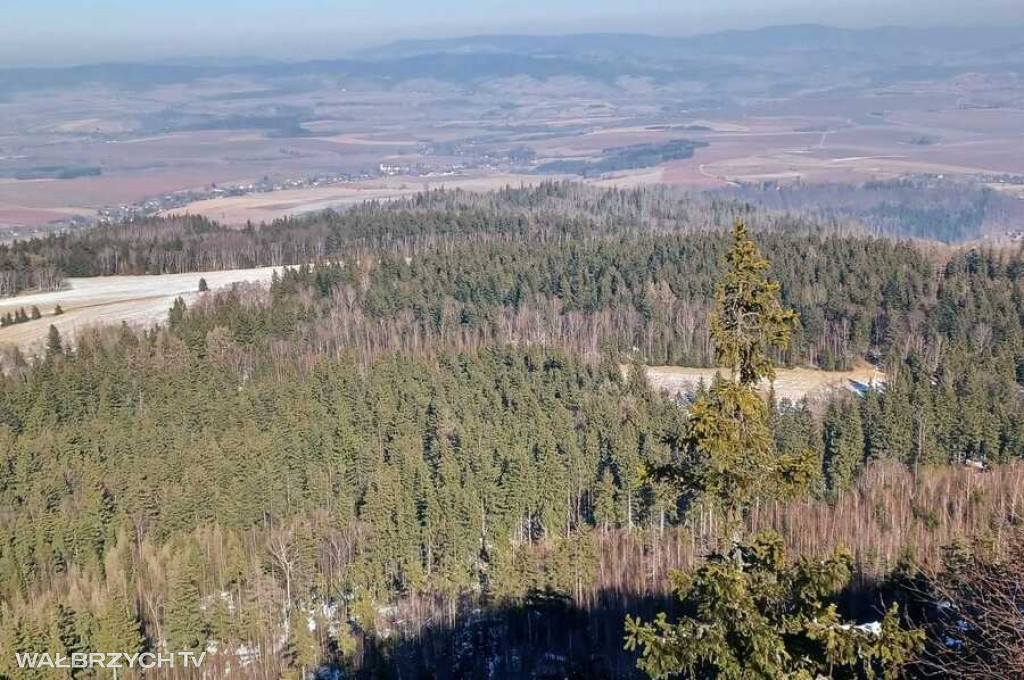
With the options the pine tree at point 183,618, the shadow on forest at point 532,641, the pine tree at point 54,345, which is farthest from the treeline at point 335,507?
the pine tree at point 54,345

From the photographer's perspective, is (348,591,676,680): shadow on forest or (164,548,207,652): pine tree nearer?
(348,591,676,680): shadow on forest

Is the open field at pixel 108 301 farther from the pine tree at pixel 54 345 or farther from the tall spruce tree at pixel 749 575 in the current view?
the tall spruce tree at pixel 749 575

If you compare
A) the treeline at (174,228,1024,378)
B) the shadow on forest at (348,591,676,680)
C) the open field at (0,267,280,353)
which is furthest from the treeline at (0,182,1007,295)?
the shadow on forest at (348,591,676,680)

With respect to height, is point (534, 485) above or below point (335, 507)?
above

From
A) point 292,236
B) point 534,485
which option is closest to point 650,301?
point 534,485

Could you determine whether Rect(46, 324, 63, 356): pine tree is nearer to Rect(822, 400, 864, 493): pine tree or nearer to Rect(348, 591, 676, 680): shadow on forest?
Rect(348, 591, 676, 680): shadow on forest

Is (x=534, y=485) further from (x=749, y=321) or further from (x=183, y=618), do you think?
(x=749, y=321)
